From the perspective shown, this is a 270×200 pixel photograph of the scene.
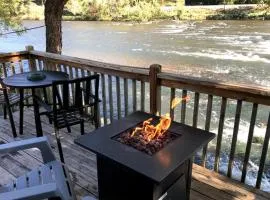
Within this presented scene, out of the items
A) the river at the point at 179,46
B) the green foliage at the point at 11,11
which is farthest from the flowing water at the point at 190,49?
the green foliage at the point at 11,11

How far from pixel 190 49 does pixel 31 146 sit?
42.9 ft

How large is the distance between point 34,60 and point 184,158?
3.31m

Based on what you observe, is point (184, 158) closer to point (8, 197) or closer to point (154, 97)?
point (8, 197)

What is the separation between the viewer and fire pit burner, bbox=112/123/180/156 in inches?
75.3

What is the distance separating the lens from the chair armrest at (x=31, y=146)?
2.00 metres

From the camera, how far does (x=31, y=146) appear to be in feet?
6.79

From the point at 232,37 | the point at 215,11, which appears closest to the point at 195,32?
the point at 232,37

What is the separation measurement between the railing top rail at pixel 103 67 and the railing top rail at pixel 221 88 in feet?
0.87

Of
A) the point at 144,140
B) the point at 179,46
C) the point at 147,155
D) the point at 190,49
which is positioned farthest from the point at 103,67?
the point at 179,46

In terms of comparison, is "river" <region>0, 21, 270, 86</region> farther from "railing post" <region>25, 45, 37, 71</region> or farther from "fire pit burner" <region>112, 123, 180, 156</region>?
"fire pit burner" <region>112, 123, 180, 156</region>

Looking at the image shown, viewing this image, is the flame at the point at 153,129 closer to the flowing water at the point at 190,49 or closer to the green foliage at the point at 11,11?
the flowing water at the point at 190,49

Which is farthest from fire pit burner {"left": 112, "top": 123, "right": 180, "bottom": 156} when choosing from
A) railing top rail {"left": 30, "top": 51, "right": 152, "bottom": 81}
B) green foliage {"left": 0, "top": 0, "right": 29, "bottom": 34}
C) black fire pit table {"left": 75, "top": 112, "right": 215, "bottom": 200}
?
green foliage {"left": 0, "top": 0, "right": 29, "bottom": 34}

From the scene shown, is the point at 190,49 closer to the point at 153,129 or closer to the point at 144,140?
the point at 153,129

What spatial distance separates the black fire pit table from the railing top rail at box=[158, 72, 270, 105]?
0.51 meters
